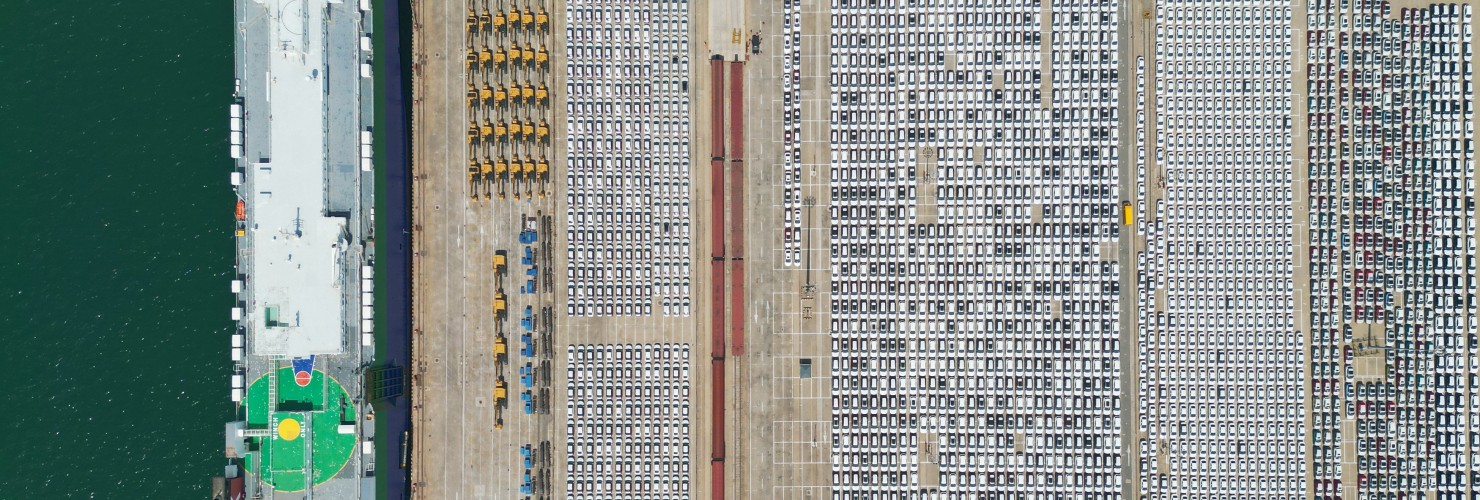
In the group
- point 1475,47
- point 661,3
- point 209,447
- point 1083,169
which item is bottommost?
point 209,447

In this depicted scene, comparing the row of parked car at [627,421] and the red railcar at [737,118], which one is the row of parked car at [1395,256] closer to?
the red railcar at [737,118]

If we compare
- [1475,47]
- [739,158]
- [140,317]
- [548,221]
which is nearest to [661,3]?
[739,158]

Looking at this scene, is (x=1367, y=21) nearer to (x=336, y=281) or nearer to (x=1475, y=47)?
(x=1475, y=47)

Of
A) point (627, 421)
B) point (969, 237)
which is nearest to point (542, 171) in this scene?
point (627, 421)

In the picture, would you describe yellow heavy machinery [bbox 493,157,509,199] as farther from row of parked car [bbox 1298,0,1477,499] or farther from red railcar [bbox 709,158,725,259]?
row of parked car [bbox 1298,0,1477,499]

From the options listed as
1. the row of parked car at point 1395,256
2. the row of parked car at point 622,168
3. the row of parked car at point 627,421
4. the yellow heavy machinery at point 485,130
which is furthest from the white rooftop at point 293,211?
the row of parked car at point 1395,256

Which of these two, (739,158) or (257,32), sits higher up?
(257,32)
